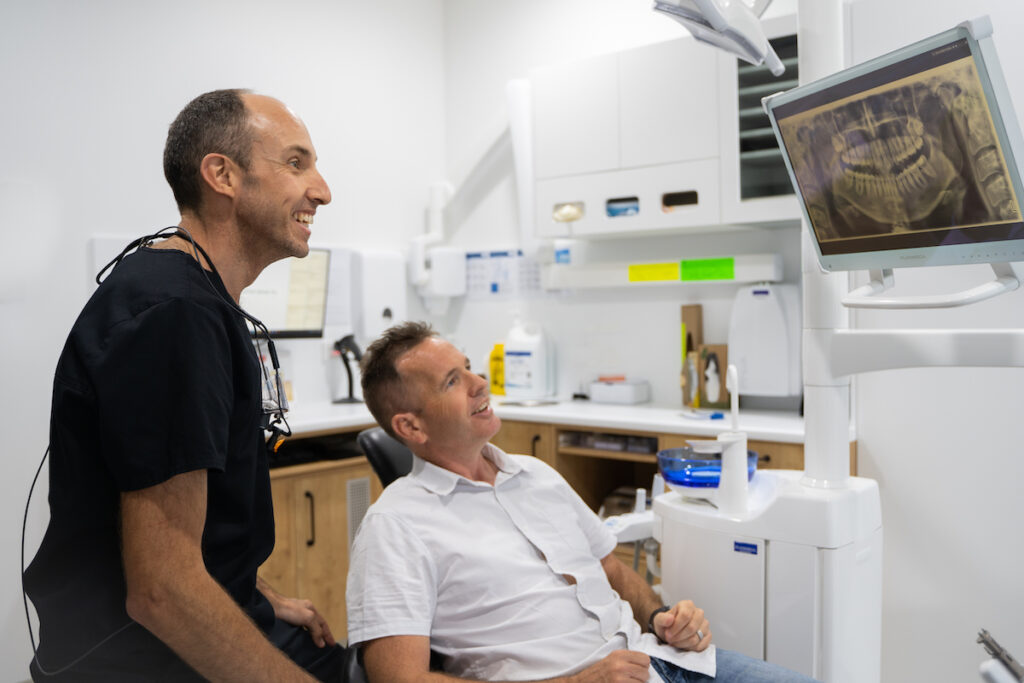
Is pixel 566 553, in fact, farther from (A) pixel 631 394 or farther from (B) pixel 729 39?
(A) pixel 631 394

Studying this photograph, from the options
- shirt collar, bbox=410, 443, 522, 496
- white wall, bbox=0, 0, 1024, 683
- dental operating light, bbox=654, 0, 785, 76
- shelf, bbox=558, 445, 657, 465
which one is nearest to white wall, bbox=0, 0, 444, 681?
white wall, bbox=0, 0, 1024, 683

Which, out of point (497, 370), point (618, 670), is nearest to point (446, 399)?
point (618, 670)

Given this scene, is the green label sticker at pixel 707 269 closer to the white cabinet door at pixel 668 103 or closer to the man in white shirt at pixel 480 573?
the white cabinet door at pixel 668 103

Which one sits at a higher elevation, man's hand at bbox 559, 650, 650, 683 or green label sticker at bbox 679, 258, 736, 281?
green label sticker at bbox 679, 258, 736, 281

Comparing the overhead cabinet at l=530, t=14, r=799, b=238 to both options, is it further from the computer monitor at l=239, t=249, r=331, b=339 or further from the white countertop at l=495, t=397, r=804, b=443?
the computer monitor at l=239, t=249, r=331, b=339

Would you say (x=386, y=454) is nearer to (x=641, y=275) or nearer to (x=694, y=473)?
(x=694, y=473)

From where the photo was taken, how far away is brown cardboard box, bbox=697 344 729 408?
3.14m

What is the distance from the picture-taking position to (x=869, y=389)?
7.99 ft

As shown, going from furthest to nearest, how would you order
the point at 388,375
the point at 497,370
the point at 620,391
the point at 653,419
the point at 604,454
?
the point at 497,370, the point at 620,391, the point at 604,454, the point at 653,419, the point at 388,375

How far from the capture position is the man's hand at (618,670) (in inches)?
52.1

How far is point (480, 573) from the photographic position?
1.45 meters

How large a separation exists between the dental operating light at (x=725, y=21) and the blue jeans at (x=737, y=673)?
46.3 inches

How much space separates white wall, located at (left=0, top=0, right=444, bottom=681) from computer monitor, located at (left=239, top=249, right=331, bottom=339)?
303 millimetres

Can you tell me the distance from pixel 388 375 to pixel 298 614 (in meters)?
0.50
